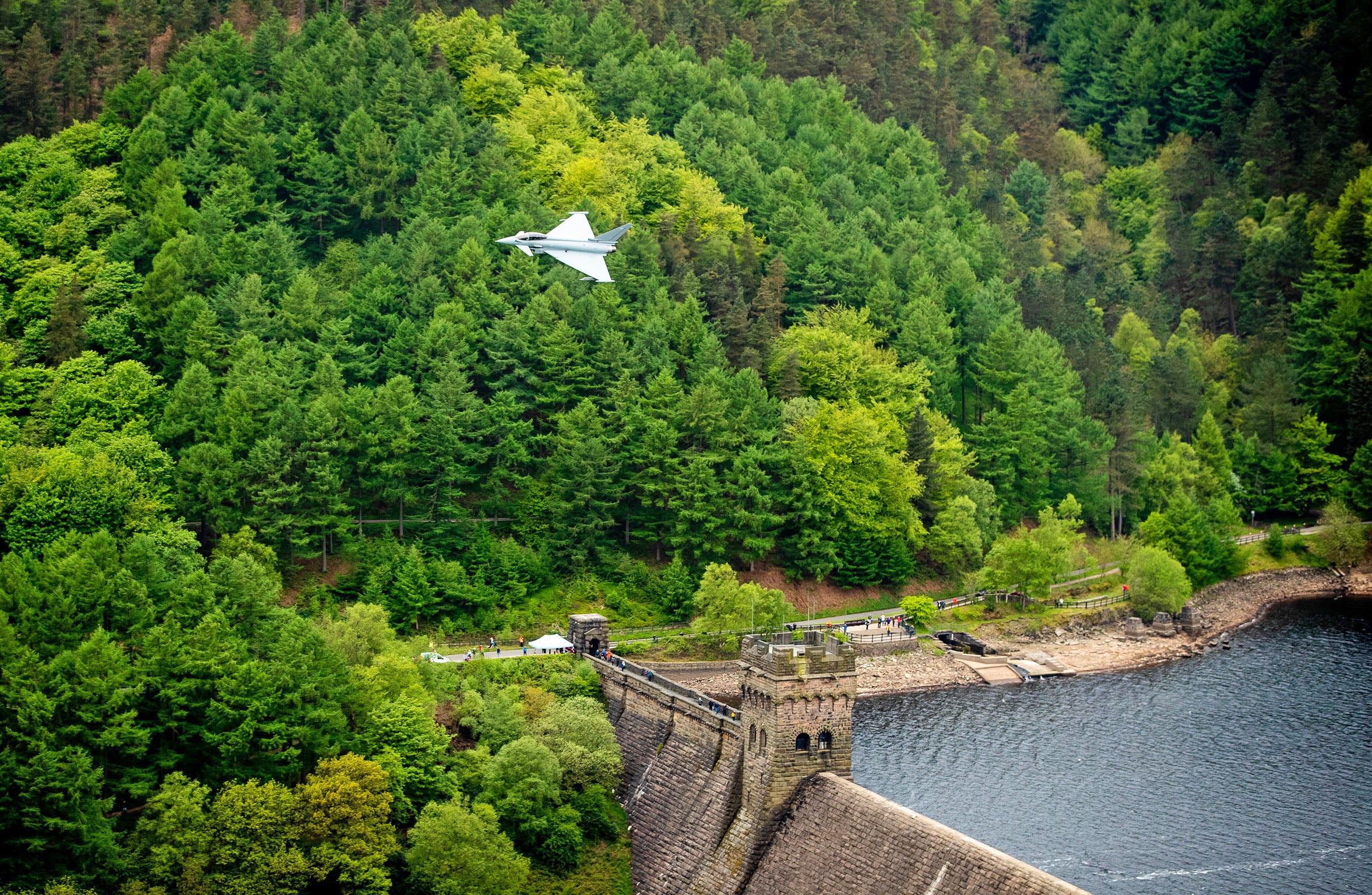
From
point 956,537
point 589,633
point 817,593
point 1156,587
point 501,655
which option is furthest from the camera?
point 1156,587

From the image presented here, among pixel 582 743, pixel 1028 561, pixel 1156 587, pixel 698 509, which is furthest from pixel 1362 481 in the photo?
pixel 582 743

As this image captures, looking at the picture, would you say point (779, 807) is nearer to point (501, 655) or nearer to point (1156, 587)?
point (501, 655)

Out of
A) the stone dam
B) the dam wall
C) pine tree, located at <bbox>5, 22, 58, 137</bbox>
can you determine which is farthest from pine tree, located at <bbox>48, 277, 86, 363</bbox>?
the dam wall

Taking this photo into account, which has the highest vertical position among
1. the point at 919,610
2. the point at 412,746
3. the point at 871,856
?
the point at 412,746

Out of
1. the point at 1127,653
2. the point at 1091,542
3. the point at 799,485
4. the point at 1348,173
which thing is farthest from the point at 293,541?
the point at 1348,173

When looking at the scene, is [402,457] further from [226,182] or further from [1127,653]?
[1127,653]

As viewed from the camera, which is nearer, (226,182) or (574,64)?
(226,182)

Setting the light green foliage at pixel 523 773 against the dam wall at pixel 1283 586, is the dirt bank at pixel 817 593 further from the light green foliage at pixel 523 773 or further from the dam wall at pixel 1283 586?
the light green foliage at pixel 523 773
